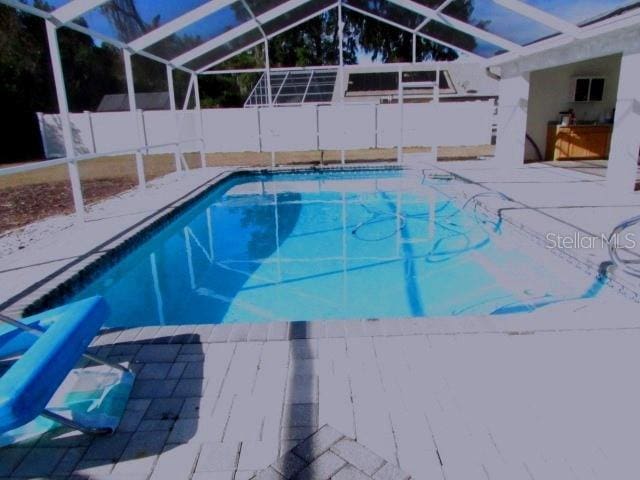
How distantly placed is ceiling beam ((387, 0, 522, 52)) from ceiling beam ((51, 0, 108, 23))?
20.4 ft

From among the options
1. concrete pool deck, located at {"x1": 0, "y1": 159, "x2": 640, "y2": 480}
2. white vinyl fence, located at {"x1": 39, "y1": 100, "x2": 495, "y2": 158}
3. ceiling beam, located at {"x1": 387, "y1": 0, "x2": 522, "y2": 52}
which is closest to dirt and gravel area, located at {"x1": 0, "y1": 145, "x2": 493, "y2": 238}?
white vinyl fence, located at {"x1": 39, "y1": 100, "x2": 495, "y2": 158}

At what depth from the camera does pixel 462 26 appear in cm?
909

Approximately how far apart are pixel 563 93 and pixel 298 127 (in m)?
7.68

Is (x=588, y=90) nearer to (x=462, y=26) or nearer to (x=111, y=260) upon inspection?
(x=462, y=26)

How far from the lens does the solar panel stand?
1505 centimetres

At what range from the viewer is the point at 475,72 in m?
18.9

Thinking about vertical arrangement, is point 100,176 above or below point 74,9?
below

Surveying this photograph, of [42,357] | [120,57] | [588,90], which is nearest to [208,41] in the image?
[588,90]

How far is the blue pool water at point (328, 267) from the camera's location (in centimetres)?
445

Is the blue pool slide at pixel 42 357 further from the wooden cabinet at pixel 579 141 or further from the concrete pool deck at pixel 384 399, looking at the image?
the wooden cabinet at pixel 579 141

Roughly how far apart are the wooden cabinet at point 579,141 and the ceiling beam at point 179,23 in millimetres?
7893

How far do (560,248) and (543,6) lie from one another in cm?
420

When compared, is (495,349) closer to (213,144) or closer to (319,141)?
(319,141)

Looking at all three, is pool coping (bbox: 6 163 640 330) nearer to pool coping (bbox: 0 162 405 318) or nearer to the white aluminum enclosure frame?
pool coping (bbox: 0 162 405 318)
